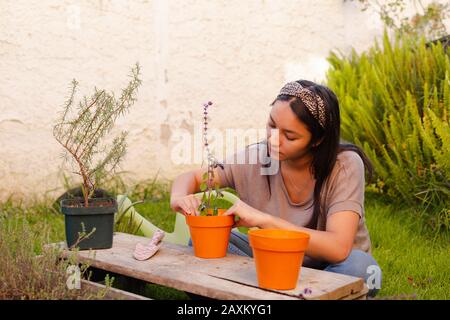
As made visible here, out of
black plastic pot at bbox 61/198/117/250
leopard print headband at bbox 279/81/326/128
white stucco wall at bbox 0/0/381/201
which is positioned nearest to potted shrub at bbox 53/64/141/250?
black plastic pot at bbox 61/198/117/250

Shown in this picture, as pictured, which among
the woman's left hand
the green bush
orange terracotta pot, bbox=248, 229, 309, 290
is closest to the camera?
orange terracotta pot, bbox=248, 229, 309, 290

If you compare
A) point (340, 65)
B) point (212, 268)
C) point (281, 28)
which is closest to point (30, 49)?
point (281, 28)

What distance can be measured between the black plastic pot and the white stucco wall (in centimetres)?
265

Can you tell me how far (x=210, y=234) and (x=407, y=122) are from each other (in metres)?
2.66

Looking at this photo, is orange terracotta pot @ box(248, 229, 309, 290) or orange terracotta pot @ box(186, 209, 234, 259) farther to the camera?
orange terracotta pot @ box(186, 209, 234, 259)

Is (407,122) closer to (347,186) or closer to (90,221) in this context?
(347,186)

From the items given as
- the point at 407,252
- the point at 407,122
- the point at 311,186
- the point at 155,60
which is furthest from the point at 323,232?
the point at 155,60

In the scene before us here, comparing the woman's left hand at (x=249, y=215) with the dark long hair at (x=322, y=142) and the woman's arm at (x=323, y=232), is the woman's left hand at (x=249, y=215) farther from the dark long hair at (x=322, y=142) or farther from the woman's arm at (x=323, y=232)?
the dark long hair at (x=322, y=142)

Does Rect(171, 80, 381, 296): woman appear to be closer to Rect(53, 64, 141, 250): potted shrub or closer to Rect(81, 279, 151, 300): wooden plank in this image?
Rect(53, 64, 141, 250): potted shrub

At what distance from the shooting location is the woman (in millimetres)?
2309

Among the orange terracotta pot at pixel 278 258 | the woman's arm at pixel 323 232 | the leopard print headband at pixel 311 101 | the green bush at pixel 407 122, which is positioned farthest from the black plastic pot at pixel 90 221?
the green bush at pixel 407 122

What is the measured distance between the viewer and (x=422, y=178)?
4.43m

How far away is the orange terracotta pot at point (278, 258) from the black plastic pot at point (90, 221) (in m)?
0.73

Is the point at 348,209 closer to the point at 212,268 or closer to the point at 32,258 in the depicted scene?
the point at 212,268
